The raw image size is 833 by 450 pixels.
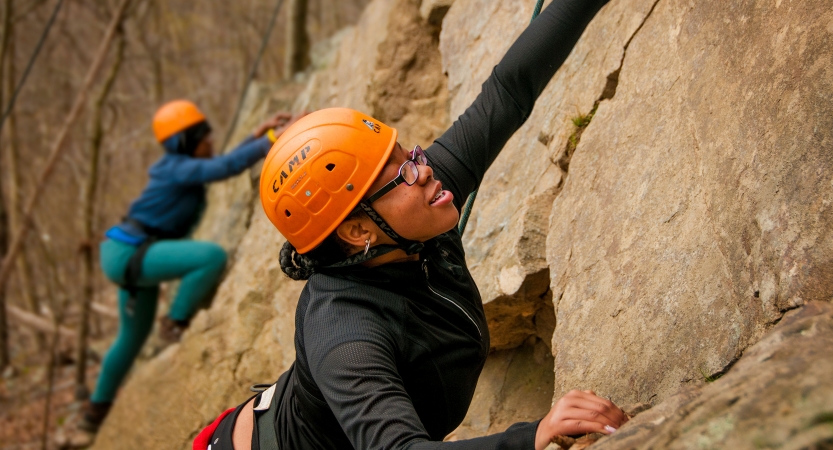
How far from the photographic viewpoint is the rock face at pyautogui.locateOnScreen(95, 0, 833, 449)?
1.58 m

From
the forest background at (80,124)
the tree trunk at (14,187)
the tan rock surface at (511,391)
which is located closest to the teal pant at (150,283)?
the forest background at (80,124)

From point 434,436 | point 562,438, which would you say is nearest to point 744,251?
point 562,438

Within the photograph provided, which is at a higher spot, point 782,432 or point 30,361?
point 782,432

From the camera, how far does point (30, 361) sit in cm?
1079

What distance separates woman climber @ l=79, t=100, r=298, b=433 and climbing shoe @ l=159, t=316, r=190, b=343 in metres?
0.14

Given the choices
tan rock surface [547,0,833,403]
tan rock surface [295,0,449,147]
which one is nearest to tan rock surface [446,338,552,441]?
tan rock surface [547,0,833,403]

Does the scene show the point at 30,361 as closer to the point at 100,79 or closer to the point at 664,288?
the point at 100,79

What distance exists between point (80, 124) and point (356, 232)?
12837 mm

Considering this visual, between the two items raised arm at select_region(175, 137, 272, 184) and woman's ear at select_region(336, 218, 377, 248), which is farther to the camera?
raised arm at select_region(175, 137, 272, 184)

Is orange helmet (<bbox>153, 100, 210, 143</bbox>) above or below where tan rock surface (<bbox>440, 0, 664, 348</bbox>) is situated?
below

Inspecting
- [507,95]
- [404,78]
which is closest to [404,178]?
[507,95]

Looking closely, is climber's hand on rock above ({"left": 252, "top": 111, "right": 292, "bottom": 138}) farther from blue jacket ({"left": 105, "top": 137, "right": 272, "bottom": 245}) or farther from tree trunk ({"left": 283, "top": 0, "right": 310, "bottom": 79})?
tree trunk ({"left": 283, "top": 0, "right": 310, "bottom": 79})

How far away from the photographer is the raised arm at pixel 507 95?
253 centimetres

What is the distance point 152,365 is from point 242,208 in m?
1.57
